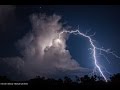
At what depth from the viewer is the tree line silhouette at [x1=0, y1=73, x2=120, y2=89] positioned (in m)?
3.72

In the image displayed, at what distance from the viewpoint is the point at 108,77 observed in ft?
12.8

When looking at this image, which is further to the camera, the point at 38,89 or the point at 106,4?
the point at 106,4

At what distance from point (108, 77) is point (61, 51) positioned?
0.86 meters

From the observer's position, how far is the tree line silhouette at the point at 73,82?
12.2 feet

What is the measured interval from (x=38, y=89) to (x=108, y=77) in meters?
1.13

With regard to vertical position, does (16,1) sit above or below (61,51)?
above

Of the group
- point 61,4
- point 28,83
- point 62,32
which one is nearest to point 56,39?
point 62,32

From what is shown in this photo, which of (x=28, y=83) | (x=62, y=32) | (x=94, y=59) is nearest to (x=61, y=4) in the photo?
(x=62, y=32)

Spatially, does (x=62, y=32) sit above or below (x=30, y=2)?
below

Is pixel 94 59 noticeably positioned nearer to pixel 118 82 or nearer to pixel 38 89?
pixel 118 82

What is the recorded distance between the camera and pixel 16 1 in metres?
3.90

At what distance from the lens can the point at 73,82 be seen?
12.5 ft

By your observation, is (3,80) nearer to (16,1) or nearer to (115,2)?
(16,1)

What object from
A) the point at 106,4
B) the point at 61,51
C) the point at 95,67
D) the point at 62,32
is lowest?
the point at 95,67
